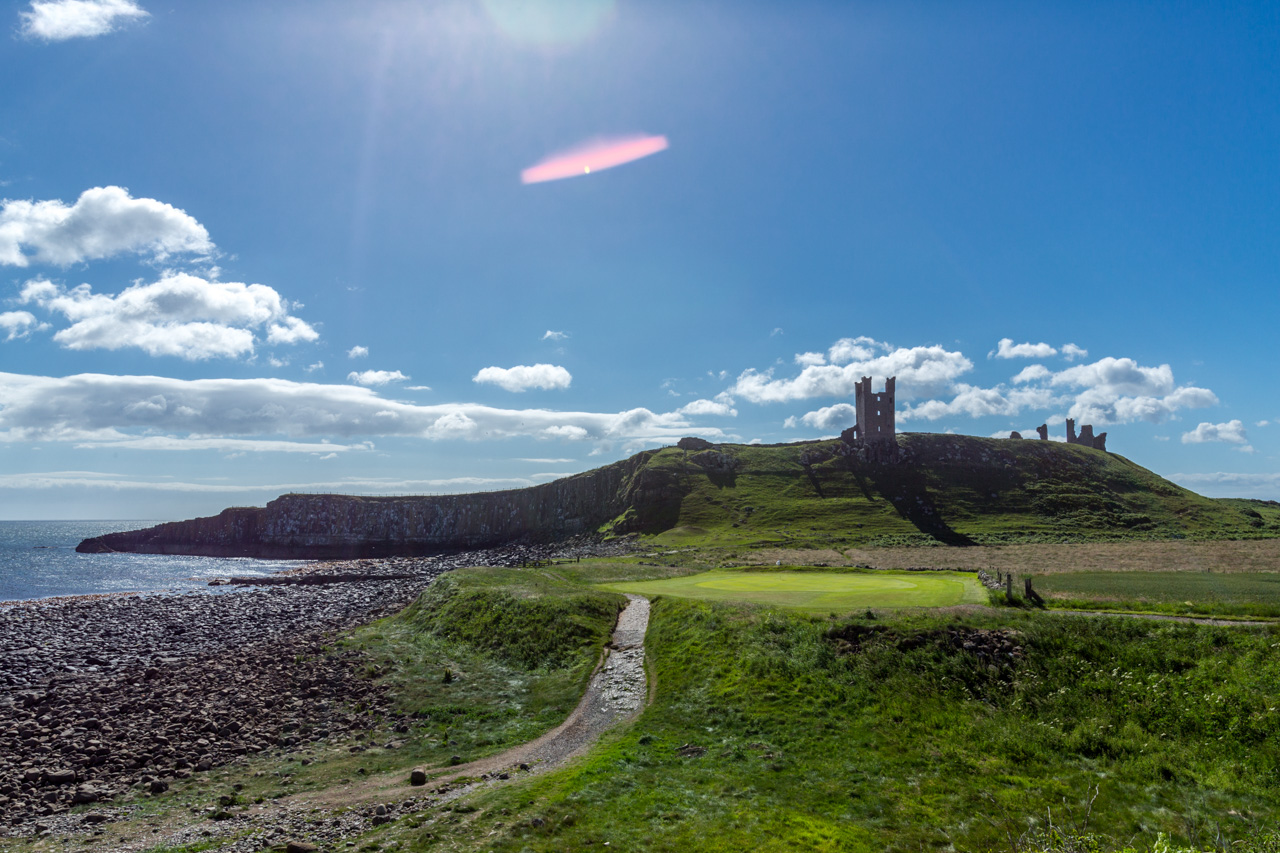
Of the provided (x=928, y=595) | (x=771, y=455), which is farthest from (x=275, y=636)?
(x=771, y=455)

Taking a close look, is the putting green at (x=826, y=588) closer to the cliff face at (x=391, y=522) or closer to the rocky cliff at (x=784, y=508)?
the rocky cliff at (x=784, y=508)

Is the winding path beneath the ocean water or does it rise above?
above

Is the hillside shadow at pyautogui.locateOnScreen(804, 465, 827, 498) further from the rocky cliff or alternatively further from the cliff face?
the cliff face

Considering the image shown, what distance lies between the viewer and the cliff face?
567 ft

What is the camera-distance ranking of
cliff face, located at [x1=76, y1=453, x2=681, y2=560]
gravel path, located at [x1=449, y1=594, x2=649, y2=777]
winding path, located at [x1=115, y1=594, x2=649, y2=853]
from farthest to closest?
1. cliff face, located at [x1=76, y1=453, x2=681, y2=560]
2. gravel path, located at [x1=449, y1=594, x2=649, y2=777]
3. winding path, located at [x1=115, y1=594, x2=649, y2=853]

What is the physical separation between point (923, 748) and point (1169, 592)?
25.5 meters

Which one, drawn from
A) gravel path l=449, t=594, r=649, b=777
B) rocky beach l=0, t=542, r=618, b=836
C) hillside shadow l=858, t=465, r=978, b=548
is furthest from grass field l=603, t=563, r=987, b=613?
hillside shadow l=858, t=465, r=978, b=548

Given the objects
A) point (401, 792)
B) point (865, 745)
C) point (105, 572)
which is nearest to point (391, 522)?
point (105, 572)

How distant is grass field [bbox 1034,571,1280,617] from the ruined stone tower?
5377 inches

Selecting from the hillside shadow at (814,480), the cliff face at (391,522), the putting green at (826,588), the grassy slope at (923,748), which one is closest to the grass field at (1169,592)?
the putting green at (826,588)

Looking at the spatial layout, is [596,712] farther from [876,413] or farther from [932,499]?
[876,413]

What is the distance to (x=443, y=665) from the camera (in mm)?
31578

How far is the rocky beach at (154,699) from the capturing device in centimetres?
1850

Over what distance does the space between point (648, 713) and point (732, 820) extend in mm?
8588
